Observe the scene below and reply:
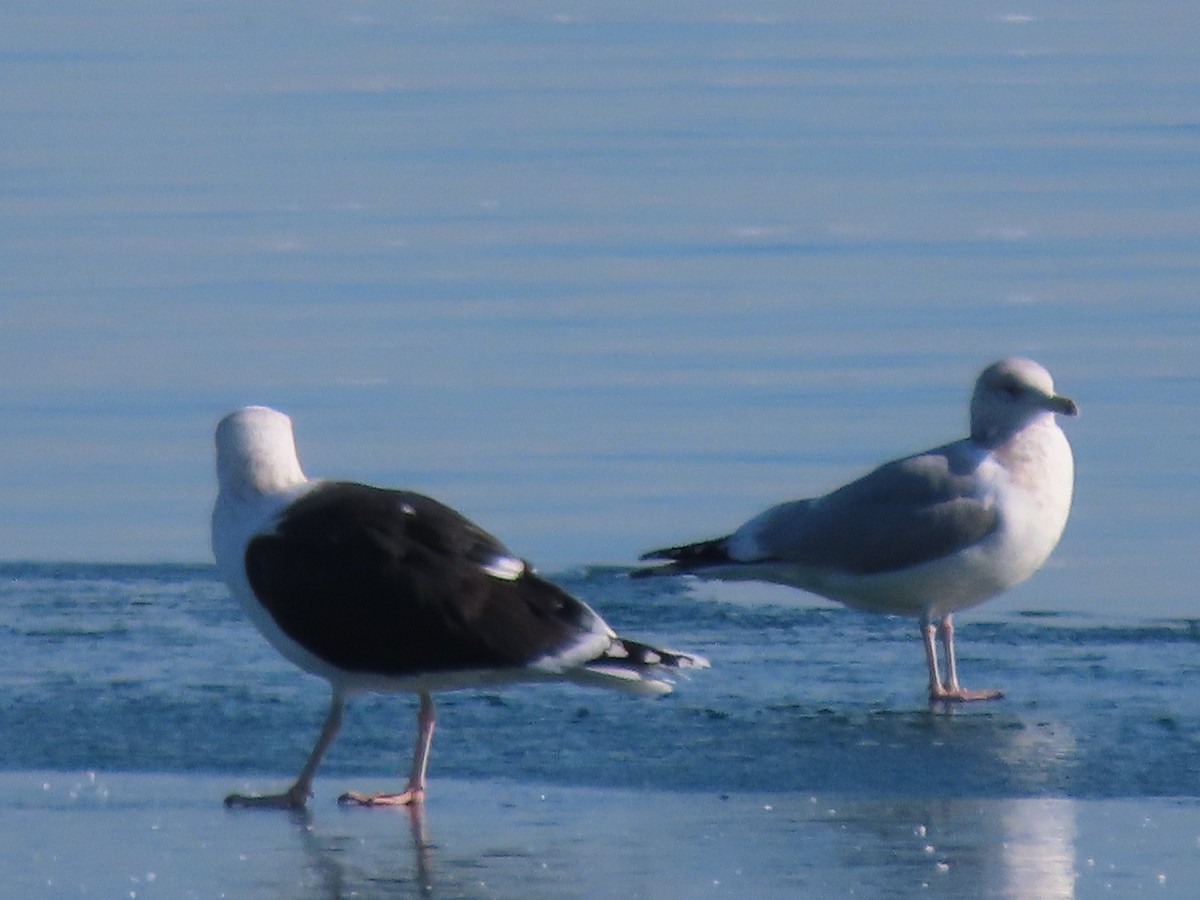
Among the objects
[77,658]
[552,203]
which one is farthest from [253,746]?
[552,203]

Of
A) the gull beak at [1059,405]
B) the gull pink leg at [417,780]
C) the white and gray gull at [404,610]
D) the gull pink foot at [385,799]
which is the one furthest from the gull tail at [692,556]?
the gull pink foot at [385,799]

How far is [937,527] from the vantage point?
9.09 meters

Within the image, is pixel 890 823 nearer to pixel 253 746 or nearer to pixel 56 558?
pixel 253 746

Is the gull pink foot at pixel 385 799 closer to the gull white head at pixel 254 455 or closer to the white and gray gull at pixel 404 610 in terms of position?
the white and gray gull at pixel 404 610

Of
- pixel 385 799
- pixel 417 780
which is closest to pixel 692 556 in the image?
pixel 417 780

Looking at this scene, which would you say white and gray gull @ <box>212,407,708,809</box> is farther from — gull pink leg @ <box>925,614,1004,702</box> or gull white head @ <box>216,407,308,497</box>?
gull pink leg @ <box>925,614,1004,702</box>

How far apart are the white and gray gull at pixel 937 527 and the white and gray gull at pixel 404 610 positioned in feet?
6.36

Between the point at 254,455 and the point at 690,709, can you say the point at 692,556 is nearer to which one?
the point at 690,709

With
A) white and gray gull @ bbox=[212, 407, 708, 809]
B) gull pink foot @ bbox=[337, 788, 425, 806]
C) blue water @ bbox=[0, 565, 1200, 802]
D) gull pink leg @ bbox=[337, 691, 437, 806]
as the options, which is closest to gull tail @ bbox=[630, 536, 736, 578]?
blue water @ bbox=[0, 565, 1200, 802]

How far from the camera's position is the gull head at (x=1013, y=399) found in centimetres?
930

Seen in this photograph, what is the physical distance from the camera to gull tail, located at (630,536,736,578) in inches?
370

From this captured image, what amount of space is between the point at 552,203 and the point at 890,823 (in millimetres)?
11962

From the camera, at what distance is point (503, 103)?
23.0 m

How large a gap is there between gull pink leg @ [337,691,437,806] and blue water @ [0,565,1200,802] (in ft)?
0.65
